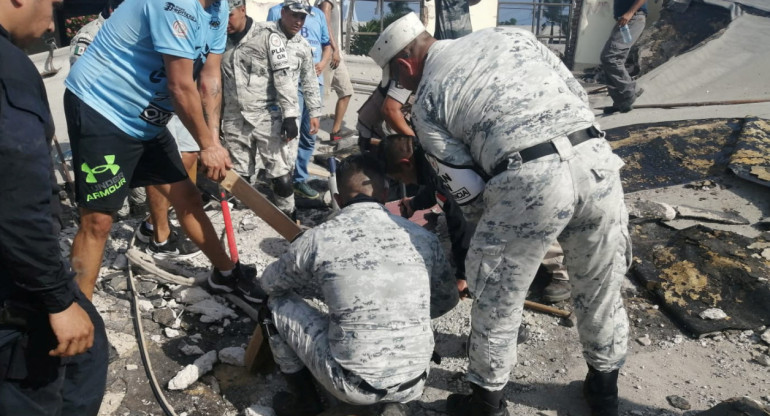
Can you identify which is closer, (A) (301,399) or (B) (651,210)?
(A) (301,399)

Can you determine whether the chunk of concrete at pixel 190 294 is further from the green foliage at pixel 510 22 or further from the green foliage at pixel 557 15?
the green foliage at pixel 510 22

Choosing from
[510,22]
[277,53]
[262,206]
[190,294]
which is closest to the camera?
[262,206]

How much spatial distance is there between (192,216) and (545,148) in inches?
82.8

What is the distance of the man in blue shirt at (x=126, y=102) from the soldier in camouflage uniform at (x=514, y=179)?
923 mm

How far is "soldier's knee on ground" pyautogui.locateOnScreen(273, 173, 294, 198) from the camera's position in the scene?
190 inches

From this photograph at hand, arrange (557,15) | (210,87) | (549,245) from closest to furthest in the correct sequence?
(549,245) → (210,87) → (557,15)

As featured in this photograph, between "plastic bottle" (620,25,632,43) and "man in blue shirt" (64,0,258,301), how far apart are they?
561 centimetres

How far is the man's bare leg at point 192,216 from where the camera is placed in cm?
349

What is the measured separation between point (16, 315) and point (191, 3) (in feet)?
5.35

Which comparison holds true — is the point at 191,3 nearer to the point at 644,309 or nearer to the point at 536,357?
the point at 536,357

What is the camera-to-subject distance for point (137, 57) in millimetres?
2891

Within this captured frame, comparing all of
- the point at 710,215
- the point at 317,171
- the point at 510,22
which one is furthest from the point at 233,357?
the point at 510,22

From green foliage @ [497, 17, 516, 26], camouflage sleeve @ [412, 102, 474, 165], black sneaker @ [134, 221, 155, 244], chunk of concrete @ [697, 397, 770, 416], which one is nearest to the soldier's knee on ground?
black sneaker @ [134, 221, 155, 244]

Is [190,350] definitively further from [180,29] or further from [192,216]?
[180,29]
